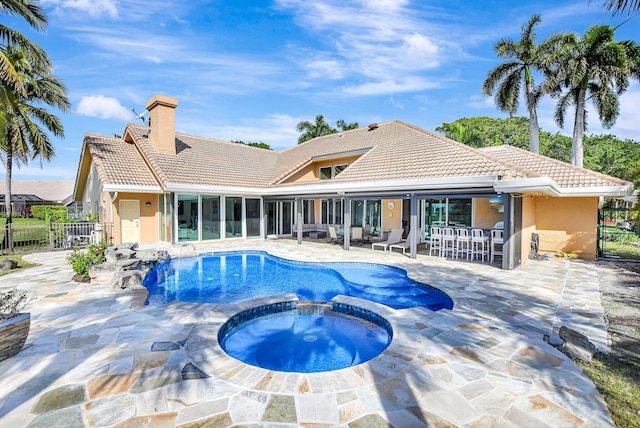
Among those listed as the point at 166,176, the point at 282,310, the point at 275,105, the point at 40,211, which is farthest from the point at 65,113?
the point at 40,211

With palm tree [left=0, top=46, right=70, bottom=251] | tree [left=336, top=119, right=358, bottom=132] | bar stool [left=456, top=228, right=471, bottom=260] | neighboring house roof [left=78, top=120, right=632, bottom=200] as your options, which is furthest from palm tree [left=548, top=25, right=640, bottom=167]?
palm tree [left=0, top=46, right=70, bottom=251]

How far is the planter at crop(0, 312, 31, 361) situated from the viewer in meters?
4.46

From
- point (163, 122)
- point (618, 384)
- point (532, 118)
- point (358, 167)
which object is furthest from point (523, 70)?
point (618, 384)

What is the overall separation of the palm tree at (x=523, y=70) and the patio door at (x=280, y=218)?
60.5ft

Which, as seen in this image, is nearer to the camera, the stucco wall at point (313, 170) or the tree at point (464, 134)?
the stucco wall at point (313, 170)

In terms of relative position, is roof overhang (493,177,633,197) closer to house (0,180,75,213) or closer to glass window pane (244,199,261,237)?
glass window pane (244,199,261,237)

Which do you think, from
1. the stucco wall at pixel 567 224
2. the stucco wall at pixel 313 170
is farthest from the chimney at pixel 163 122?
the stucco wall at pixel 567 224

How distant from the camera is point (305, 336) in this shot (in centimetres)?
655

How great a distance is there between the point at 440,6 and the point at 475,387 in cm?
1596

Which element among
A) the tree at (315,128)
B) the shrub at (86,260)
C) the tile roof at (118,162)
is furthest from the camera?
the tree at (315,128)

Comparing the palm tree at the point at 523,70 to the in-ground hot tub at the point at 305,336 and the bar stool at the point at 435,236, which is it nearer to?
the bar stool at the point at 435,236

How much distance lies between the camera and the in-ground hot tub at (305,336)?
5.51m

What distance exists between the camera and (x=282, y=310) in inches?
304

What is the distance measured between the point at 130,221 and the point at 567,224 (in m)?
21.4
